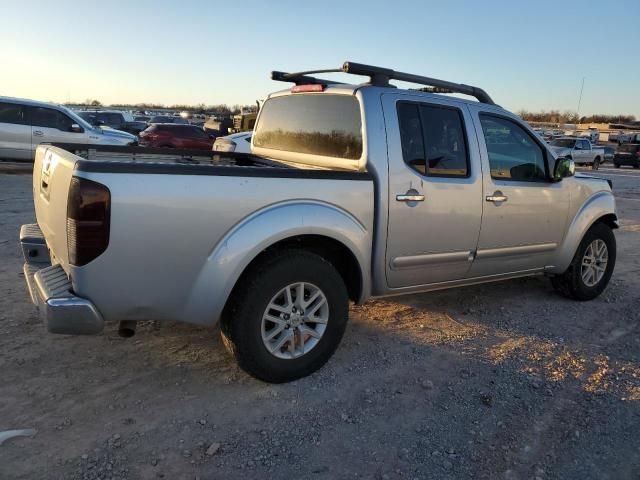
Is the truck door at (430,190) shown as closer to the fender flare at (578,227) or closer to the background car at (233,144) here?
the fender flare at (578,227)

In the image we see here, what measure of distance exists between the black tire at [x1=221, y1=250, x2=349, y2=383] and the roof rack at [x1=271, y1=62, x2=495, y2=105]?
1.39 metres

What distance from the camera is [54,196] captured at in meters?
2.93

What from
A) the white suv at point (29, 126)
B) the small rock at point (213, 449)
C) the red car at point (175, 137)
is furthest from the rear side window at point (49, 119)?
the small rock at point (213, 449)

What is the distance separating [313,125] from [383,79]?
0.67 meters

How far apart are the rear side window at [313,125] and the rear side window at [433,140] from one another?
35 cm

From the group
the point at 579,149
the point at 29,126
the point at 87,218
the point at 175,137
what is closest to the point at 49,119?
the point at 29,126

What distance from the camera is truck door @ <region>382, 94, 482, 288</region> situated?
363 cm

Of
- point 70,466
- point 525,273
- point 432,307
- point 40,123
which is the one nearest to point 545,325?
point 525,273

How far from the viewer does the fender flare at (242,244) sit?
2883 millimetres

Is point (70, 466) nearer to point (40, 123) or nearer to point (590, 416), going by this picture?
point (590, 416)

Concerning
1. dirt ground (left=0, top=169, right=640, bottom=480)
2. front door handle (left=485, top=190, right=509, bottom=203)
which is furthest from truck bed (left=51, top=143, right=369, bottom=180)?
dirt ground (left=0, top=169, right=640, bottom=480)

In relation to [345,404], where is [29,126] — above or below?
above

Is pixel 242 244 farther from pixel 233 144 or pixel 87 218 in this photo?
pixel 233 144

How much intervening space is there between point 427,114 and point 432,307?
6.01ft
